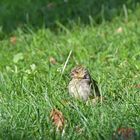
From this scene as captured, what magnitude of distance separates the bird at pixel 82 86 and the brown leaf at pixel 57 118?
0.34 meters

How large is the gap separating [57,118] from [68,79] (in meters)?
1.08

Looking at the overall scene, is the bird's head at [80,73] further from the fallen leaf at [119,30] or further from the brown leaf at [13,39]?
the brown leaf at [13,39]

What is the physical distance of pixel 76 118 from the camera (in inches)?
164

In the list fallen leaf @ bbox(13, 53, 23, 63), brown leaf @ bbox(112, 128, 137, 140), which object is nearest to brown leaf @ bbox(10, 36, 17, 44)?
fallen leaf @ bbox(13, 53, 23, 63)

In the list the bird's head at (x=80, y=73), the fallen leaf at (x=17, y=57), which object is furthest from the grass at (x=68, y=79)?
the bird's head at (x=80, y=73)

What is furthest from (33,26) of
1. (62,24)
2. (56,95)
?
(56,95)

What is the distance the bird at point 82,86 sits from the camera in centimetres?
447

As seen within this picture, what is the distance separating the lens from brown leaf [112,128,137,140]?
3.72 m

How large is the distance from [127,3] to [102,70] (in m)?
3.25

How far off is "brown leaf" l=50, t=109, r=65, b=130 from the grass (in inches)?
1.5

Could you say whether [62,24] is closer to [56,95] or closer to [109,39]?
[109,39]

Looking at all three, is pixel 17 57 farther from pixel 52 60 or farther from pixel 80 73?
pixel 80 73

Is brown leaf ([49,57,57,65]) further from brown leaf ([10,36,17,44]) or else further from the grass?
brown leaf ([10,36,17,44])

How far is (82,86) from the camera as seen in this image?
448 centimetres
